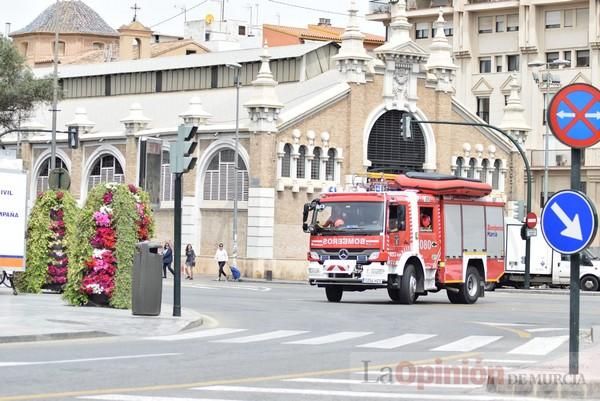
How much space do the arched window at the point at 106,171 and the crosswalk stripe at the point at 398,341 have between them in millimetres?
47062

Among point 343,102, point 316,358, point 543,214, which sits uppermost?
point 343,102

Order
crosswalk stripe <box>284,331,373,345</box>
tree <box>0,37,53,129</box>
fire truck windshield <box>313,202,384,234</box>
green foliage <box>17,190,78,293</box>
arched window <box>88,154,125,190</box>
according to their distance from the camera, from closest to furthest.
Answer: crosswalk stripe <box>284,331,373,345</box> → green foliage <box>17,190,78,293</box> → fire truck windshield <box>313,202,384,234</box> → tree <box>0,37,53,129</box> → arched window <box>88,154,125,190</box>

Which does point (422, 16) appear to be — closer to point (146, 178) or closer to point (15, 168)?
point (15, 168)

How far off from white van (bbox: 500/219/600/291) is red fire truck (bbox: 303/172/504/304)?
726 inches

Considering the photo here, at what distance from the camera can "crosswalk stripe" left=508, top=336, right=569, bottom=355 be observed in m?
20.3

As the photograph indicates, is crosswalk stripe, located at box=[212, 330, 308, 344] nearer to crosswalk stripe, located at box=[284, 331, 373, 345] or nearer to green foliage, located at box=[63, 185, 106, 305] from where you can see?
crosswalk stripe, located at box=[284, 331, 373, 345]

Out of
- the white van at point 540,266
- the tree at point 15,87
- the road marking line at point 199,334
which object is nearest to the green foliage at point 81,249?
the road marking line at point 199,334

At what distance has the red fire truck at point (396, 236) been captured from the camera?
1345 inches

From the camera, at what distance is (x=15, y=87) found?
68188 mm

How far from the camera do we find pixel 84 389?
14.1 meters

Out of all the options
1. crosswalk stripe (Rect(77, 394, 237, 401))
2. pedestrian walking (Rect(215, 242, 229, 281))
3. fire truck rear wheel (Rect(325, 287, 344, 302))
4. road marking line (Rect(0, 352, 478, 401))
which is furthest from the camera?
pedestrian walking (Rect(215, 242, 229, 281))

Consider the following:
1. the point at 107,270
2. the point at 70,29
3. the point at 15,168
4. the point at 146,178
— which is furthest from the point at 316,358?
the point at 70,29

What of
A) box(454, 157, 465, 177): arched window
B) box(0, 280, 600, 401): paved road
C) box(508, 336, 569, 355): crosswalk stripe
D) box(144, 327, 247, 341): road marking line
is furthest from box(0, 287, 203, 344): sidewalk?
box(454, 157, 465, 177): arched window

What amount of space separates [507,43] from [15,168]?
57.5m
